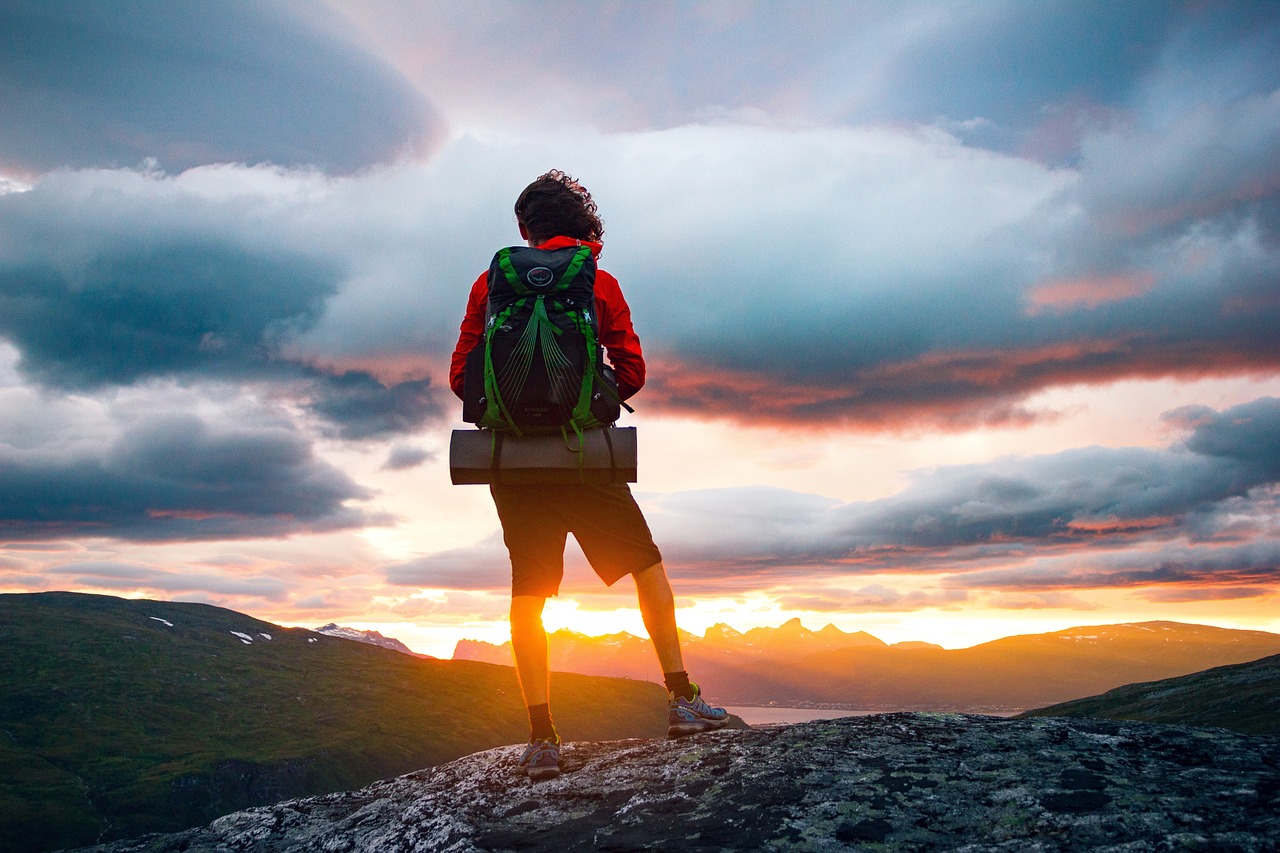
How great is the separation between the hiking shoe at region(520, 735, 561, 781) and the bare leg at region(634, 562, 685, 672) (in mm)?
1079

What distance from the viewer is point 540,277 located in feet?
20.8

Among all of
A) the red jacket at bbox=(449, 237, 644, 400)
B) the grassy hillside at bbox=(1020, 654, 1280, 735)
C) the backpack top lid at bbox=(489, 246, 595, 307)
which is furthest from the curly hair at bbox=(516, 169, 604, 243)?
the grassy hillside at bbox=(1020, 654, 1280, 735)

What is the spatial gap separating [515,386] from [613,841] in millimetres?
3227

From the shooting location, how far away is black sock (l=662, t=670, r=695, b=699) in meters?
6.62

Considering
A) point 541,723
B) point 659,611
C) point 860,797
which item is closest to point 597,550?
point 659,611

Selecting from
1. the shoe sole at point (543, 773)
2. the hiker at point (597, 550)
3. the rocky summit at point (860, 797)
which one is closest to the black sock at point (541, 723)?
the hiker at point (597, 550)

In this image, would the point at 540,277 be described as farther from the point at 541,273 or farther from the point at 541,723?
the point at 541,723

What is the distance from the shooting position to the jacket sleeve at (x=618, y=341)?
21.6 feet

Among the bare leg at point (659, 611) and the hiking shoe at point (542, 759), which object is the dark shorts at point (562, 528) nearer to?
the bare leg at point (659, 611)

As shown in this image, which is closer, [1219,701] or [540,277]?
[540,277]

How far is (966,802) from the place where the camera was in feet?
13.8

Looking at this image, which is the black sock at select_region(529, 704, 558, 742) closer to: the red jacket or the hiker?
the hiker

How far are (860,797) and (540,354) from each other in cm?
370

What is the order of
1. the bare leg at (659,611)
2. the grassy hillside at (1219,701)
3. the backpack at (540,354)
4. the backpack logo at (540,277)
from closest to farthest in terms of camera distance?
the backpack at (540,354)
the backpack logo at (540,277)
the bare leg at (659,611)
the grassy hillside at (1219,701)
